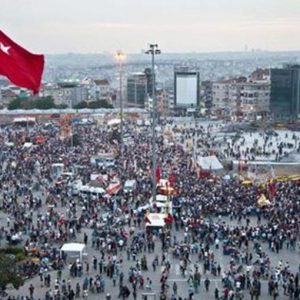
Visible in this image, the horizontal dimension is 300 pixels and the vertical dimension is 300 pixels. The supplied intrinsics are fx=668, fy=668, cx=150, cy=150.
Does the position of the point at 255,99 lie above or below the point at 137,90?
above

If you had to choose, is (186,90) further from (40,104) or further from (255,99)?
(40,104)

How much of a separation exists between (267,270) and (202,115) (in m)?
56.2

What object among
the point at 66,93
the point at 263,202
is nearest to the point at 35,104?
the point at 66,93

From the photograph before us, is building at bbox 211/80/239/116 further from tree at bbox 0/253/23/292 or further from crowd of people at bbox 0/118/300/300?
tree at bbox 0/253/23/292

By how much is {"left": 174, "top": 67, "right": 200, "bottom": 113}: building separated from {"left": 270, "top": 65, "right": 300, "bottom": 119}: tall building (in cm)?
1159

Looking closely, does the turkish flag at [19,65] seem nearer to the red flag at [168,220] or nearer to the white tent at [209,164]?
the red flag at [168,220]

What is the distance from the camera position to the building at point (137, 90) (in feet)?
290

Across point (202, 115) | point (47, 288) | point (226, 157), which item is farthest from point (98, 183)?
point (202, 115)

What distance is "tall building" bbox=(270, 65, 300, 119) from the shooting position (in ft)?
217

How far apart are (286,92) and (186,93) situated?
13998mm

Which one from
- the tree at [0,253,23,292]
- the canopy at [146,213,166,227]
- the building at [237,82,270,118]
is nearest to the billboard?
the building at [237,82,270,118]

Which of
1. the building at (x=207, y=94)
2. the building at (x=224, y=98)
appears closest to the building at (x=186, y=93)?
the building at (x=224, y=98)

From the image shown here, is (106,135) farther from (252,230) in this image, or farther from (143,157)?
(252,230)

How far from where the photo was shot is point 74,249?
18.8m
